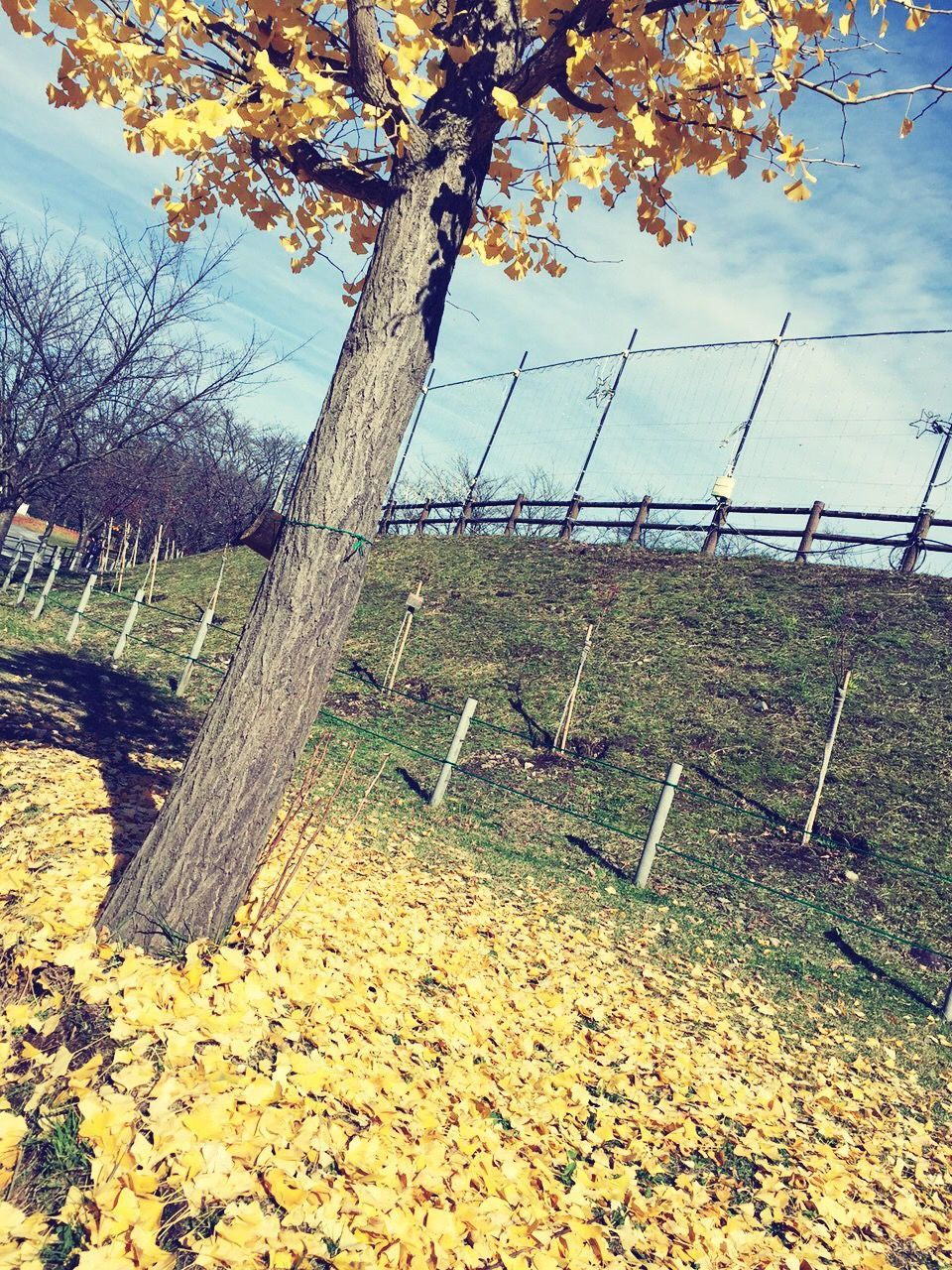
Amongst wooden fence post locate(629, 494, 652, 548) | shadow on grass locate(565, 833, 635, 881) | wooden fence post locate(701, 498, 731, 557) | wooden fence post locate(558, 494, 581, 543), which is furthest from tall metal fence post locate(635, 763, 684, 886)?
wooden fence post locate(558, 494, 581, 543)

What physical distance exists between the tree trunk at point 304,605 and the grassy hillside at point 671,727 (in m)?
3.73

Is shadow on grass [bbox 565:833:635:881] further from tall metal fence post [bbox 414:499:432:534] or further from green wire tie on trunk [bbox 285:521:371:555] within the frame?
tall metal fence post [bbox 414:499:432:534]

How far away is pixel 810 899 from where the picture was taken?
7281mm

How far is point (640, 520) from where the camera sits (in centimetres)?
1784

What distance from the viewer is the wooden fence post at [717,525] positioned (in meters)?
16.5

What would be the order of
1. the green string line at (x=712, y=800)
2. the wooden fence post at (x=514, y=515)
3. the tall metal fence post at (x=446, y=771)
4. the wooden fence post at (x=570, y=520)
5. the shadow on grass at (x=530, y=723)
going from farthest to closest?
the wooden fence post at (x=514, y=515)
the wooden fence post at (x=570, y=520)
the shadow on grass at (x=530, y=723)
the tall metal fence post at (x=446, y=771)
the green string line at (x=712, y=800)

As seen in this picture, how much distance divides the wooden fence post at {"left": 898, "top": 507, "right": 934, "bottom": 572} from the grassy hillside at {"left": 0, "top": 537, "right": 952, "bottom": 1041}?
50 centimetres

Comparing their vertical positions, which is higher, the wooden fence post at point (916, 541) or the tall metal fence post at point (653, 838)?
the wooden fence post at point (916, 541)

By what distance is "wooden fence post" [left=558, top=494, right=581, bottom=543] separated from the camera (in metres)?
19.4

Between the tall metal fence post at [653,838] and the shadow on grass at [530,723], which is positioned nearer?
the tall metal fence post at [653,838]

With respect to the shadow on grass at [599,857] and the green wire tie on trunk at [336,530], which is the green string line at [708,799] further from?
the green wire tie on trunk at [336,530]

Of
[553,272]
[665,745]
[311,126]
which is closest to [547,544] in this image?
[665,745]

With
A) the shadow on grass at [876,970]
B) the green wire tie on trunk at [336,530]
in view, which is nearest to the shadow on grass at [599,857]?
the shadow on grass at [876,970]

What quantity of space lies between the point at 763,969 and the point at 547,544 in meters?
13.6
